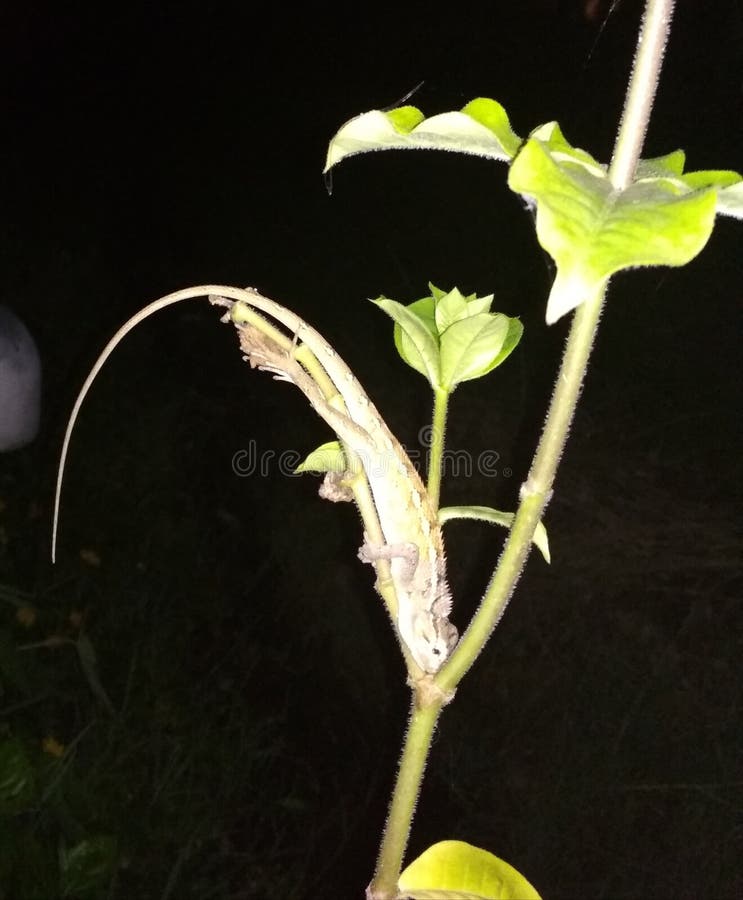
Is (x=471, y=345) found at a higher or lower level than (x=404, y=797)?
higher

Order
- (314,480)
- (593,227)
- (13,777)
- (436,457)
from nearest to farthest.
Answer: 1. (593,227)
2. (436,457)
3. (13,777)
4. (314,480)

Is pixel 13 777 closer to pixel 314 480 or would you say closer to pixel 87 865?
pixel 87 865

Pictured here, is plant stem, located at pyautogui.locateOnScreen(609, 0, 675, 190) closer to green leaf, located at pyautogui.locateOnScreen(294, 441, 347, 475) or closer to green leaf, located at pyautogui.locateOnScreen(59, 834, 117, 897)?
green leaf, located at pyautogui.locateOnScreen(294, 441, 347, 475)

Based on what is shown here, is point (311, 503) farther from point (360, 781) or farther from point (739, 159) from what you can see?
point (739, 159)

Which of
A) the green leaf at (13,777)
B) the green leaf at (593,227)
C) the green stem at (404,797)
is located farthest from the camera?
the green leaf at (13,777)

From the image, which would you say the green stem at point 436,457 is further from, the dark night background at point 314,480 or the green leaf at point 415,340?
the dark night background at point 314,480

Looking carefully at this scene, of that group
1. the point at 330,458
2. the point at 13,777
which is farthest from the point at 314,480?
the point at 330,458

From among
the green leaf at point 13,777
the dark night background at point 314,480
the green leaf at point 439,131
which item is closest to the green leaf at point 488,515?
the green leaf at point 439,131
